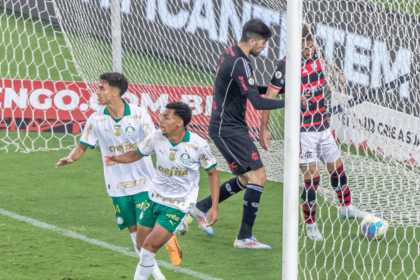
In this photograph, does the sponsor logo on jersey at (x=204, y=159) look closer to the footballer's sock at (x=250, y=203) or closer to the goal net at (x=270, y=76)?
the footballer's sock at (x=250, y=203)

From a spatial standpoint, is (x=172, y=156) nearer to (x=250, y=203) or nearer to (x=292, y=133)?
(x=292, y=133)

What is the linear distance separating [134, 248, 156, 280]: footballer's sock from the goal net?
121 cm

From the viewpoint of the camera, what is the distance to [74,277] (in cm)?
437

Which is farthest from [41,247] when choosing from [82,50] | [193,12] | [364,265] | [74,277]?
[193,12]

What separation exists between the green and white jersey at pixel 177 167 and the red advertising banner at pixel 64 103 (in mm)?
3944

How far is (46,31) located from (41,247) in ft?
25.0

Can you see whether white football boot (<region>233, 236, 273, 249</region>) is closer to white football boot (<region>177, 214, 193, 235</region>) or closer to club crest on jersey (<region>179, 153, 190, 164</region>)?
white football boot (<region>177, 214, 193, 235</region>)

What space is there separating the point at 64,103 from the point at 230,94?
12.7 ft

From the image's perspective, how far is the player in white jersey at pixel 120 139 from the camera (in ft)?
14.1

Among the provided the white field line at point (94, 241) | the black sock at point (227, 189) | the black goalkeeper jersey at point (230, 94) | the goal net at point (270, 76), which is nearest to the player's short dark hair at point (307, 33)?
the goal net at point (270, 76)

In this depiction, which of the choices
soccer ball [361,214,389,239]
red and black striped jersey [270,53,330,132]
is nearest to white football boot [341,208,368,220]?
soccer ball [361,214,389,239]

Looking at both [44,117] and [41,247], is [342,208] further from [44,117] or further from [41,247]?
[44,117]

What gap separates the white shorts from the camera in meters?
5.08

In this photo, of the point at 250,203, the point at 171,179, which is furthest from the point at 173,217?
the point at 250,203
